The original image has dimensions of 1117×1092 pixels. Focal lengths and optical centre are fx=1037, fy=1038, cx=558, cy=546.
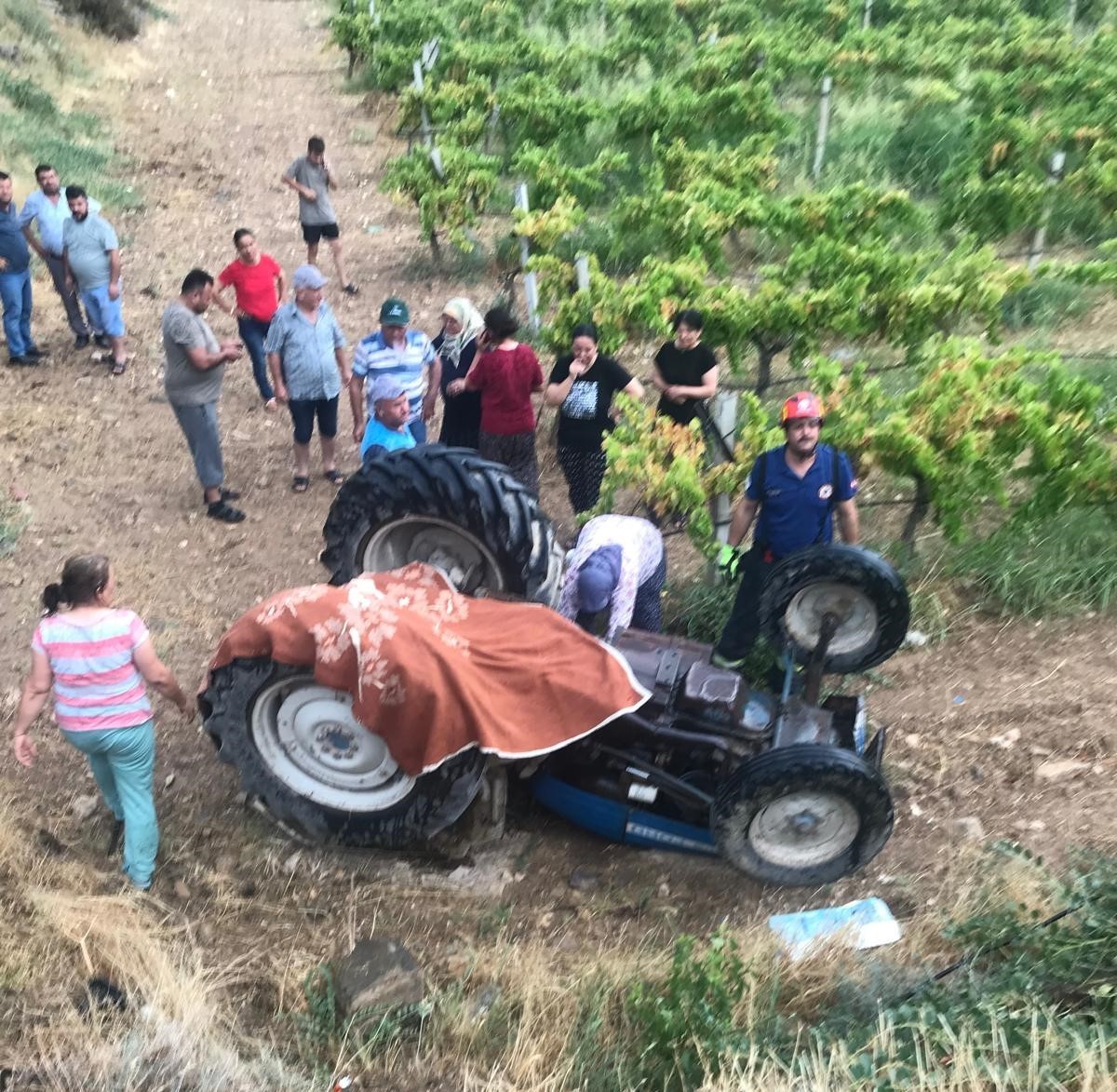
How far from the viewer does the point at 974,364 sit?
16.6ft

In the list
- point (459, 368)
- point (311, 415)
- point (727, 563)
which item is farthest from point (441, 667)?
point (311, 415)

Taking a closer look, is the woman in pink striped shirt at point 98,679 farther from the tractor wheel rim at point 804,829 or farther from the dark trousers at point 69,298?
the dark trousers at point 69,298

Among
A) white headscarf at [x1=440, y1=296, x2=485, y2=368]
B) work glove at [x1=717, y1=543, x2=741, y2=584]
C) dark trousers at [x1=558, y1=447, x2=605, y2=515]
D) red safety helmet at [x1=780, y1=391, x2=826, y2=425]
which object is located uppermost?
red safety helmet at [x1=780, y1=391, x2=826, y2=425]

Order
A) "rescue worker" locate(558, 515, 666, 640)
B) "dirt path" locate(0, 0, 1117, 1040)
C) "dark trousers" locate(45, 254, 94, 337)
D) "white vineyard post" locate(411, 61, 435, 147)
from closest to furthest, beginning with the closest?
1. "dirt path" locate(0, 0, 1117, 1040)
2. "rescue worker" locate(558, 515, 666, 640)
3. "dark trousers" locate(45, 254, 94, 337)
4. "white vineyard post" locate(411, 61, 435, 147)

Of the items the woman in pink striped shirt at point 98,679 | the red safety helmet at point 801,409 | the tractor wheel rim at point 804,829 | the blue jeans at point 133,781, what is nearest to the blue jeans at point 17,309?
the woman in pink striped shirt at point 98,679

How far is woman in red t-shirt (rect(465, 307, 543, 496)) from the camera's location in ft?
19.0

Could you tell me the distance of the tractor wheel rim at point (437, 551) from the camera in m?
4.31

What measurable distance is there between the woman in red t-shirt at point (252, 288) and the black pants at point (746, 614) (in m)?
3.89

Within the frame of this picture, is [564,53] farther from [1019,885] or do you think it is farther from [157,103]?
[1019,885]

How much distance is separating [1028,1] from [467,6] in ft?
30.4

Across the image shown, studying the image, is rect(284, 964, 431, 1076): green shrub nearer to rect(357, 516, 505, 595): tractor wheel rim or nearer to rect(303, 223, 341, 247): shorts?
rect(357, 516, 505, 595): tractor wheel rim

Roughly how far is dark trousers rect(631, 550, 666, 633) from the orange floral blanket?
1.10 metres

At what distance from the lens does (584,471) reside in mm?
6043

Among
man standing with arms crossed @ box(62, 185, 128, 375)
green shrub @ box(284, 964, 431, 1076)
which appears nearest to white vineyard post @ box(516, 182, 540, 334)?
man standing with arms crossed @ box(62, 185, 128, 375)
